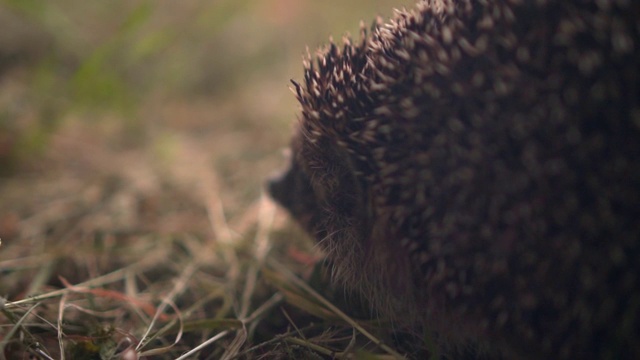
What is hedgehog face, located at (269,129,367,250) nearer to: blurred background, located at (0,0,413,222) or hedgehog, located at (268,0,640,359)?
hedgehog, located at (268,0,640,359)

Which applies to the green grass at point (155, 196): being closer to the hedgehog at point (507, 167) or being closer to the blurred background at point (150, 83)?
the blurred background at point (150, 83)

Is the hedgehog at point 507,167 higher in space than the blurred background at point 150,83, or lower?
lower

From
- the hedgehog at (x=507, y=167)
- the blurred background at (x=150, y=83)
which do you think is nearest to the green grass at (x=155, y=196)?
the blurred background at (x=150, y=83)

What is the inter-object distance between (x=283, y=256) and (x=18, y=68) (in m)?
3.28

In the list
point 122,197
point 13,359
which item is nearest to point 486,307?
point 13,359

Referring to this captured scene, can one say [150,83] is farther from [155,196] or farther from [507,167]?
[507,167]

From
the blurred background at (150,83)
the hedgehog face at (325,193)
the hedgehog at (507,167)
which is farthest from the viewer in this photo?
the blurred background at (150,83)

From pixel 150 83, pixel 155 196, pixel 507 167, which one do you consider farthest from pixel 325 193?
pixel 150 83

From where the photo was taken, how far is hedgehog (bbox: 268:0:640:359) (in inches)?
60.4

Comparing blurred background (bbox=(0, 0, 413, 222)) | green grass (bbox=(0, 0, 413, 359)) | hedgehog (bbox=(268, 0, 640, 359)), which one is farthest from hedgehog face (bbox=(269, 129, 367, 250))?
blurred background (bbox=(0, 0, 413, 222))

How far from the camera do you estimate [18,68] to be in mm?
4500

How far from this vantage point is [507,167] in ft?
5.36

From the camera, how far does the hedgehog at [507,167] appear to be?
153 centimetres

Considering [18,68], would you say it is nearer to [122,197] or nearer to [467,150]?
[122,197]
